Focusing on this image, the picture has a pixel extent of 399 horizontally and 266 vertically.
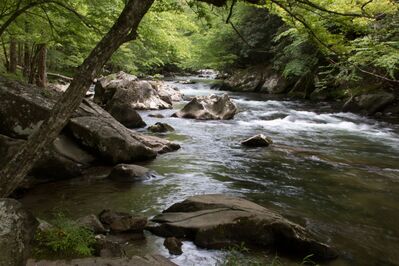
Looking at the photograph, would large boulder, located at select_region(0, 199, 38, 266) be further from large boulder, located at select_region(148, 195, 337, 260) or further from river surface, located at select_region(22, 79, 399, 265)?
large boulder, located at select_region(148, 195, 337, 260)

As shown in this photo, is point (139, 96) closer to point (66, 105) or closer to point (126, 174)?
point (126, 174)

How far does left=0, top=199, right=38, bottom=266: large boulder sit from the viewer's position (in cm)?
312

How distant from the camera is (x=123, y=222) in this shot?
18.2ft

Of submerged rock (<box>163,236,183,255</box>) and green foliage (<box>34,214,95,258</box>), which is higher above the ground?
green foliage (<box>34,214,95,258</box>)

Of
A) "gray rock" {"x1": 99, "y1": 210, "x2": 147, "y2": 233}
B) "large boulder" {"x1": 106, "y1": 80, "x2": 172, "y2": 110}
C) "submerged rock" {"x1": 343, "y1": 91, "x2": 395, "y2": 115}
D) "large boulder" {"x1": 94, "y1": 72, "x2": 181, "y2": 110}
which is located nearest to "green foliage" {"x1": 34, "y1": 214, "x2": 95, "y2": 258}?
"gray rock" {"x1": 99, "y1": 210, "x2": 147, "y2": 233}

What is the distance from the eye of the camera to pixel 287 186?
8.16 meters

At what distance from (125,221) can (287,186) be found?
3928 millimetres

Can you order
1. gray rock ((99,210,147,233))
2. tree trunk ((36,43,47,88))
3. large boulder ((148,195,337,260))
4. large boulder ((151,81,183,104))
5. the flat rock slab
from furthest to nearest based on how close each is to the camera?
1. large boulder ((151,81,183,104))
2. tree trunk ((36,43,47,88))
3. gray rock ((99,210,147,233))
4. large boulder ((148,195,337,260))
5. the flat rock slab

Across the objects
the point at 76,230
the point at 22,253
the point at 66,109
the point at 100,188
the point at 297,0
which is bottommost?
the point at 100,188

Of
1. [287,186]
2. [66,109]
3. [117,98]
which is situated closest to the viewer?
[66,109]

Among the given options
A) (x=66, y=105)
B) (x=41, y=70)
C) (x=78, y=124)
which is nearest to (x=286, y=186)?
(x=78, y=124)

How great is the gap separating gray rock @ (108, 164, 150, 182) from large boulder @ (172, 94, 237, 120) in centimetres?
854

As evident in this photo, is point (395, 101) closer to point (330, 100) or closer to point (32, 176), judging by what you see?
point (330, 100)

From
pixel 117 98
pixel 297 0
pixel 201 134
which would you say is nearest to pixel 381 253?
pixel 297 0
